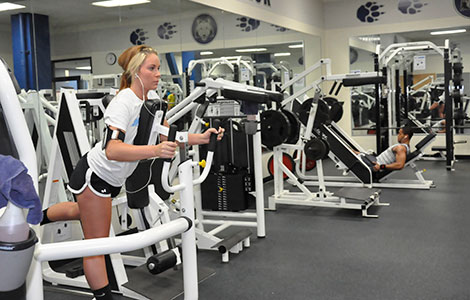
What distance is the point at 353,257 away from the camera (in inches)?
161

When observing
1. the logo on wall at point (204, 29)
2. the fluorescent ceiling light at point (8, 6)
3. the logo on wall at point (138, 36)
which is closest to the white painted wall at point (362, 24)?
the logo on wall at point (204, 29)

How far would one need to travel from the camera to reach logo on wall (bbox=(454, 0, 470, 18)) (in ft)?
31.9

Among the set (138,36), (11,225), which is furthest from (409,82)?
(11,225)

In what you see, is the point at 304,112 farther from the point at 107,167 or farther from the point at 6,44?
the point at 107,167

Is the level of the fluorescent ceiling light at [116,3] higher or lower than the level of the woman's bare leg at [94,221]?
higher

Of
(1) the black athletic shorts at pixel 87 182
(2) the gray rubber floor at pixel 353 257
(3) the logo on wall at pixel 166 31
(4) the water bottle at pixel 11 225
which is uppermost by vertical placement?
(3) the logo on wall at pixel 166 31

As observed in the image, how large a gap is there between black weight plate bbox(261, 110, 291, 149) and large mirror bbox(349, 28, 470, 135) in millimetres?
4099

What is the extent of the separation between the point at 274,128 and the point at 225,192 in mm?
1387

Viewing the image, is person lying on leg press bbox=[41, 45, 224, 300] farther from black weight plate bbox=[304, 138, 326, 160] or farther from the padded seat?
the padded seat

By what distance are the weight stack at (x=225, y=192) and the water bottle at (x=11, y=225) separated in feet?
11.0

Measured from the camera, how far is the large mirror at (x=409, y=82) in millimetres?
9492

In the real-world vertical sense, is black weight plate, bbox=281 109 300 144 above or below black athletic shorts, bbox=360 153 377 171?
above

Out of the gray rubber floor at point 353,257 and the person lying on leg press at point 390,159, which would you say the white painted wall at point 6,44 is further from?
the person lying on leg press at point 390,159

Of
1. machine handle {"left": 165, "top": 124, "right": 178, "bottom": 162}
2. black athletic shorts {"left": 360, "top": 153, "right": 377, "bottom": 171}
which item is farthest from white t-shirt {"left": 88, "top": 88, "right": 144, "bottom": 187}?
black athletic shorts {"left": 360, "top": 153, "right": 377, "bottom": 171}
